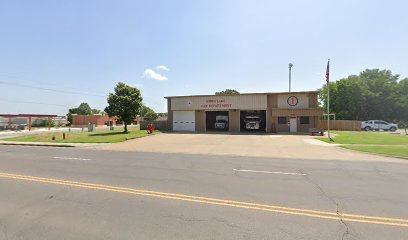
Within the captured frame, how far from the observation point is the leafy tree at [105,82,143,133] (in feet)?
104

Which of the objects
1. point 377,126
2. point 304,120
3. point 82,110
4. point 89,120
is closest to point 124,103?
point 304,120

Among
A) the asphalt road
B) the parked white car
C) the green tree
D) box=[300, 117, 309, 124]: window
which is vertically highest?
the green tree

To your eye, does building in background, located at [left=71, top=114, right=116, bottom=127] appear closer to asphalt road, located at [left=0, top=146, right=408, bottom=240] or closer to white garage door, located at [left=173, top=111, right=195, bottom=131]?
white garage door, located at [left=173, top=111, right=195, bottom=131]

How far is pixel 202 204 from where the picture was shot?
5684 mm

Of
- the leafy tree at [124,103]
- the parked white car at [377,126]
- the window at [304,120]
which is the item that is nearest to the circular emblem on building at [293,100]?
the window at [304,120]

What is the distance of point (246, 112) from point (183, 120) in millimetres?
9672

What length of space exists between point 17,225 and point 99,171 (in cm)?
498

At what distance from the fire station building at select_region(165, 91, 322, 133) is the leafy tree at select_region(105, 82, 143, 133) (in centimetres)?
673

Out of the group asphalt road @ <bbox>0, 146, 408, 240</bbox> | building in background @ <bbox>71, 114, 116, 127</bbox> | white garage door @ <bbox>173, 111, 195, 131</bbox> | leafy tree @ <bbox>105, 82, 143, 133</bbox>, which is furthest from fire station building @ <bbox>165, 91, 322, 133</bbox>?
building in background @ <bbox>71, 114, 116, 127</bbox>

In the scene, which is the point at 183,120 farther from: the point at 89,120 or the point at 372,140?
the point at 89,120

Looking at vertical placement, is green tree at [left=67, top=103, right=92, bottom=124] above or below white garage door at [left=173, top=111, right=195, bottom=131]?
above

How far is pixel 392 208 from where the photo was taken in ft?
17.8

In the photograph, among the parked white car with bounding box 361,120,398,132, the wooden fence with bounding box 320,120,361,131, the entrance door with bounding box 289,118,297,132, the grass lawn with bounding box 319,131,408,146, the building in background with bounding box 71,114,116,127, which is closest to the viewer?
the grass lawn with bounding box 319,131,408,146

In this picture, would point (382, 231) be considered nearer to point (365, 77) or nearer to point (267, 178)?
point (267, 178)
